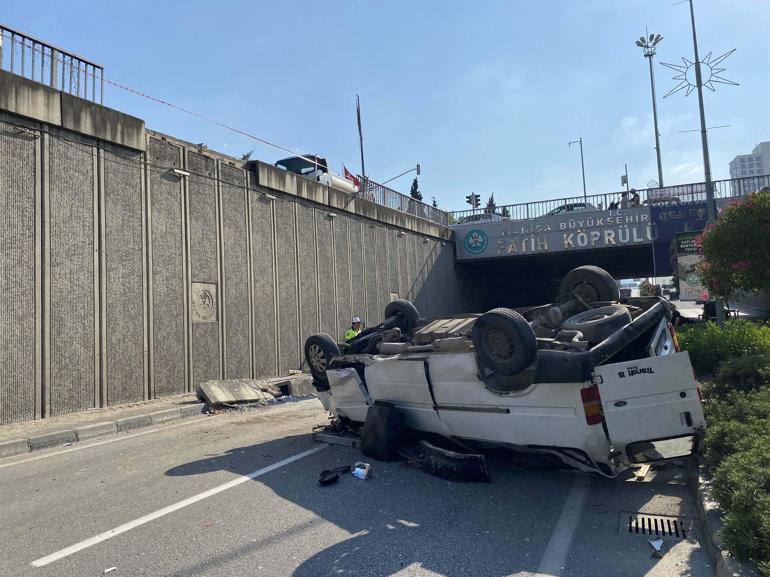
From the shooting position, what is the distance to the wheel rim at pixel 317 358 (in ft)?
23.8

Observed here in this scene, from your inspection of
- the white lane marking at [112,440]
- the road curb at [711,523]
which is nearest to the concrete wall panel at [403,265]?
the white lane marking at [112,440]

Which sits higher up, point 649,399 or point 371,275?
point 371,275

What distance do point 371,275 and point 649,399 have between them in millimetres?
16301

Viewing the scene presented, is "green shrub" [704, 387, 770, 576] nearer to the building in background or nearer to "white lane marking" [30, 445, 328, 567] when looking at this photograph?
"white lane marking" [30, 445, 328, 567]

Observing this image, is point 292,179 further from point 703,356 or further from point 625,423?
point 625,423

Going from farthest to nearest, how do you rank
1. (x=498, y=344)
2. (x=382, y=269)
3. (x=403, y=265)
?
(x=403, y=265)
(x=382, y=269)
(x=498, y=344)

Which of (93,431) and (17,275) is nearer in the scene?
(93,431)

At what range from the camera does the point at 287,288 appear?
51.8ft

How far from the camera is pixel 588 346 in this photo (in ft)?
15.6

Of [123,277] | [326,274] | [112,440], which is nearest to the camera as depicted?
[112,440]

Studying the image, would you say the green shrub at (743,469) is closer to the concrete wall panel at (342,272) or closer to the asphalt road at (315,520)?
the asphalt road at (315,520)

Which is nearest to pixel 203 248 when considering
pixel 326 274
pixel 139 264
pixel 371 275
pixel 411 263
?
pixel 139 264

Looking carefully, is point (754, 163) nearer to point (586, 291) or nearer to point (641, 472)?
point (586, 291)

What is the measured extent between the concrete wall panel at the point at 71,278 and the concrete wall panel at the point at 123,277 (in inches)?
14.9
